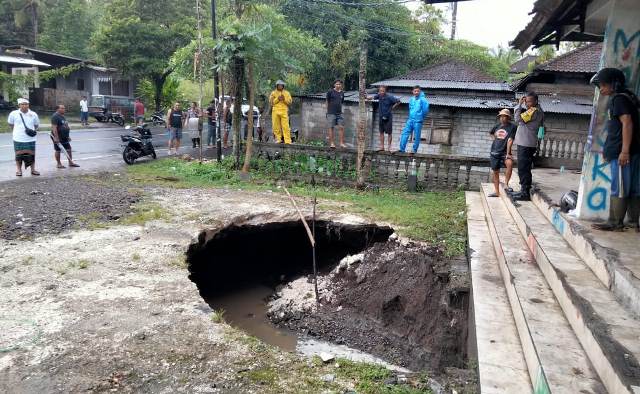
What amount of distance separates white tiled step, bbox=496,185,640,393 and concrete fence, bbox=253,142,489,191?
5.19 meters

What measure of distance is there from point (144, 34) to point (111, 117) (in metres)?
5.36

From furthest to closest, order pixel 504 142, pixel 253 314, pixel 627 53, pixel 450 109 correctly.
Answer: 1. pixel 450 109
2. pixel 504 142
3. pixel 253 314
4. pixel 627 53

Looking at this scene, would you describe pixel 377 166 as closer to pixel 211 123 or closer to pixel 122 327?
pixel 122 327

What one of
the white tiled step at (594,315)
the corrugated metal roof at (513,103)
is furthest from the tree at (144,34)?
the white tiled step at (594,315)

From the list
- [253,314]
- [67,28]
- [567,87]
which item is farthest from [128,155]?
[67,28]

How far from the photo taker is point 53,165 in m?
11.4

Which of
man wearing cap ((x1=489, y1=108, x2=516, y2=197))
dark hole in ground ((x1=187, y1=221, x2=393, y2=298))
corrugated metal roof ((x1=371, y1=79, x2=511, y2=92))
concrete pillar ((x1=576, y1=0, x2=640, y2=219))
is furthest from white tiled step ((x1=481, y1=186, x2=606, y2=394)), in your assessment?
corrugated metal roof ((x1=371, y1=79, x2=511, y2=92))

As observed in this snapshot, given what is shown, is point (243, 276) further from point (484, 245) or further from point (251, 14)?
point (251, 14)

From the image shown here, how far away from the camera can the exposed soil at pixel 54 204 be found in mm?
6547

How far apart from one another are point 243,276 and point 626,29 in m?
6.52

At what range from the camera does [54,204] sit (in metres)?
7.64

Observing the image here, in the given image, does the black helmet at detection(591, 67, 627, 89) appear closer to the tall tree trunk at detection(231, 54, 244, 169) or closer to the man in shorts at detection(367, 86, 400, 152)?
the man in shorts at detection(367, 86, 400, 152)

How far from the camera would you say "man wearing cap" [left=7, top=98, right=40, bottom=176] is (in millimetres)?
9414

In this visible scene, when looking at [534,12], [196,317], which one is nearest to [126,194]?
[196,317]
